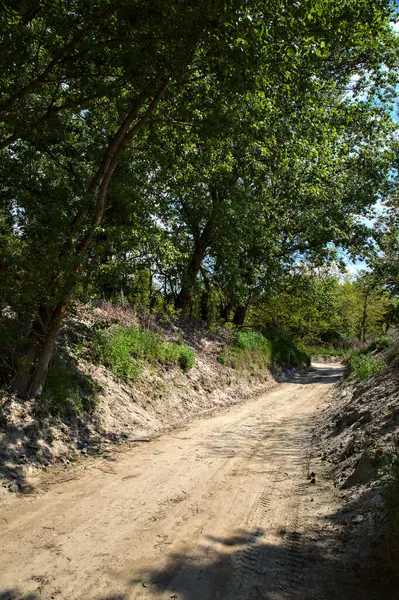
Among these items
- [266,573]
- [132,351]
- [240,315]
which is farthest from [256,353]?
[266,573]

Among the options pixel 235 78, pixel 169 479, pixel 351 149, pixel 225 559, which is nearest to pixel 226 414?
pixel 169 479

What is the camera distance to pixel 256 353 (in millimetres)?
20781

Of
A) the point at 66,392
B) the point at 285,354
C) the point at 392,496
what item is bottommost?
the point at 392,496

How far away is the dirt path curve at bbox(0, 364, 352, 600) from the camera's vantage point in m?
3.39

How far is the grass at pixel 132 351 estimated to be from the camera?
9.67m

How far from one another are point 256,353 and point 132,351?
1112cm

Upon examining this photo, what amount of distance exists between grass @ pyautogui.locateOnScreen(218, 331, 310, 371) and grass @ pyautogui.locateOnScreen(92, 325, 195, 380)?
3.90m

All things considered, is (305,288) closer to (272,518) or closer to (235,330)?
(235,330)

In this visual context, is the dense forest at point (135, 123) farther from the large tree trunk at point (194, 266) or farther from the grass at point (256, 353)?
the grass at point (256, 353)

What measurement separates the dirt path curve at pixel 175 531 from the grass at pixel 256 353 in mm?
10083

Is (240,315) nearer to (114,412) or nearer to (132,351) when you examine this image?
(132,351)

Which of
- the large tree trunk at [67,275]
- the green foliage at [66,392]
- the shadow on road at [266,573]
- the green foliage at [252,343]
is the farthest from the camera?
the green foliage at [252,343]

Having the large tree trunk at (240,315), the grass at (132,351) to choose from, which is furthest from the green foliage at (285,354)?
the grass at (132,351)

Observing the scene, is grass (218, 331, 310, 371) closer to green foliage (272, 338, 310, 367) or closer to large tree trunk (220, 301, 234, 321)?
green foliage (272, 338, 310, 367)
